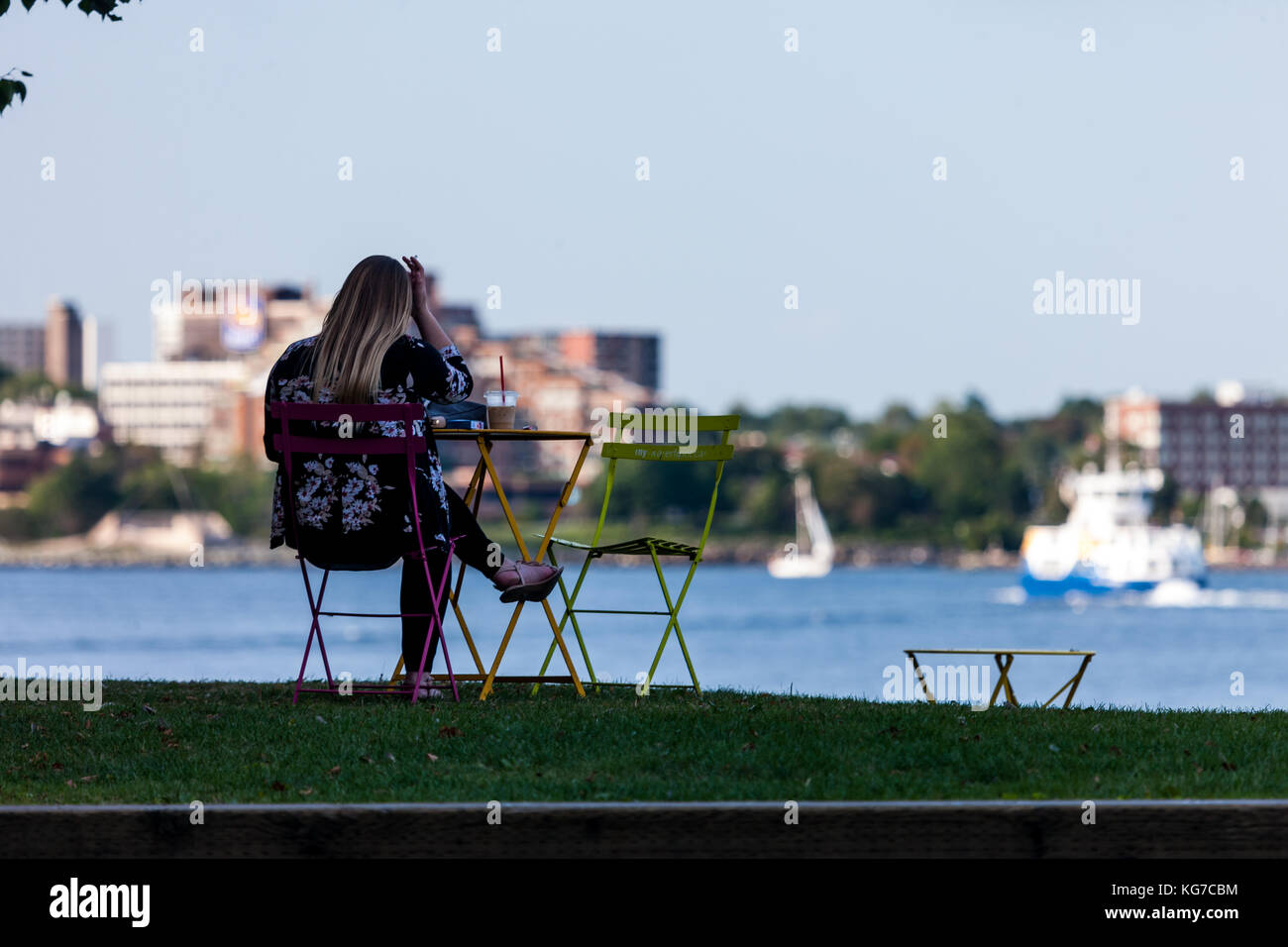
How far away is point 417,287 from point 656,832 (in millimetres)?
3423

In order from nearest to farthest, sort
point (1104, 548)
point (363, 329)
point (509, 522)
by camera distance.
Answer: point (363, 329) → point (509, 522) → point (1104, 548)

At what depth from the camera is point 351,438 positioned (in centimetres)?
709

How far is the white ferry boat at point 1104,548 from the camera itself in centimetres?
8944

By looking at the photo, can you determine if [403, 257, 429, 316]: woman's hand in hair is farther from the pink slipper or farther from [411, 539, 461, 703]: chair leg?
the pink slipper

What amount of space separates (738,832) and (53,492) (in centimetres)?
16181

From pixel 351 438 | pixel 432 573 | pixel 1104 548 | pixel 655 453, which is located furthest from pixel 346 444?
pixel 1104 548

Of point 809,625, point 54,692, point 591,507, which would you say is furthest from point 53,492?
point 54,692

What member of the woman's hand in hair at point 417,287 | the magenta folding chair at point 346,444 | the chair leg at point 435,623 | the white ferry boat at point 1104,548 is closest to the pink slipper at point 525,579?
the chair leg at point 435,623

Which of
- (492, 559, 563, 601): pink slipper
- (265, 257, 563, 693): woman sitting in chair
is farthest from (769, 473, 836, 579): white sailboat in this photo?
(265, 257, 563, 693): woman sitting in chair

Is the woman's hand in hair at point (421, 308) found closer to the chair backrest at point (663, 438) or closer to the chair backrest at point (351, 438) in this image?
the chair backrest at point (351, 438)

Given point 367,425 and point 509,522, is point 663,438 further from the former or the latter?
point 367,425

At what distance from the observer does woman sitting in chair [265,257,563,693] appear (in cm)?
714

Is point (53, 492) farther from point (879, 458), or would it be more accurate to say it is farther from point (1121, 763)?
point (1121, 763)

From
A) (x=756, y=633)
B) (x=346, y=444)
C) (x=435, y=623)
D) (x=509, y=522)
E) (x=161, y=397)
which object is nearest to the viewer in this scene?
(x=346, y=444)
